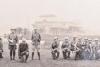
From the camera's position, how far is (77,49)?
927 cm

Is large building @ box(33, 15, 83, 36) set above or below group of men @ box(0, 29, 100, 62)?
above

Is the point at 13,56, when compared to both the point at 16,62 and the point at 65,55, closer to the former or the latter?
the point at 16,62

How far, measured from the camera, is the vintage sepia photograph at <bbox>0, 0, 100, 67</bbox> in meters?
8.83

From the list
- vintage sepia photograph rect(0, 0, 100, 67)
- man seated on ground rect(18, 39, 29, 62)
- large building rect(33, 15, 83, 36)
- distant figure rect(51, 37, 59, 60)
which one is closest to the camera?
man seated on ground rect(18, 39, 29, 62)

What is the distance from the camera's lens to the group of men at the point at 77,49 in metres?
9.20

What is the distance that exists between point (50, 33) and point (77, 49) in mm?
1665

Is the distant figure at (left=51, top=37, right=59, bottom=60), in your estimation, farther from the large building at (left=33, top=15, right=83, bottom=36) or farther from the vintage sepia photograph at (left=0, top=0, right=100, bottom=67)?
Result: the large building at (left=33, top=15, right=83, bottom=36)

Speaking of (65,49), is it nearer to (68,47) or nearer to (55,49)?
(68,47)

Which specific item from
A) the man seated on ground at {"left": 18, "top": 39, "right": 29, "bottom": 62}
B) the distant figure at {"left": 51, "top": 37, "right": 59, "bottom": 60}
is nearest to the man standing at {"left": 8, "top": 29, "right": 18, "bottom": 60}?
the man seated on ground at {"left": 18, "top": 39, "right": 29, "bottom": 62}

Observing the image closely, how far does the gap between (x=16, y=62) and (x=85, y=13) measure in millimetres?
3396

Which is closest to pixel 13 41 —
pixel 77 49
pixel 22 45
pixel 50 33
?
pixel 22 45

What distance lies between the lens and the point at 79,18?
10797 mm

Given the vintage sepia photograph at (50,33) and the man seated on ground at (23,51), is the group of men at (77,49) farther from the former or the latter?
the man seated on ground at (23,51)

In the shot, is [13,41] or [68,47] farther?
[68,47]
